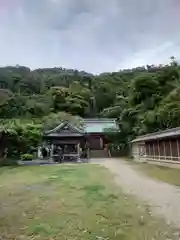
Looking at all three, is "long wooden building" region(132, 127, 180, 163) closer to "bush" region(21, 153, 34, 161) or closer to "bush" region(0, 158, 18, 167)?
"bush" region(21, 153, 34, 161)

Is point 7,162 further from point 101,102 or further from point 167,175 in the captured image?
point 101,102

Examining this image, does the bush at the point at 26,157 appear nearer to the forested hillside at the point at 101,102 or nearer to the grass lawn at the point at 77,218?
the forested hillside at the point at 101,102

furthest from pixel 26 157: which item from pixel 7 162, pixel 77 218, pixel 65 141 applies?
pixel 77 218

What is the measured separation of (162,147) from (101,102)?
125ft

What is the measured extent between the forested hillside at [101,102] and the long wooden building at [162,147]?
11.7 feet

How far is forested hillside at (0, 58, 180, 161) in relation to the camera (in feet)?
99.6

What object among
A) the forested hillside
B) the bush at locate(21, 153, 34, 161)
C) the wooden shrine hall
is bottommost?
the bush at locate(21, 153, 34, 161)

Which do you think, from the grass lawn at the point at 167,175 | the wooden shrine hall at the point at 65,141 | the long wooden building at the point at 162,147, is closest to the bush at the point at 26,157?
the wooden shrine hall at the point at 65,141

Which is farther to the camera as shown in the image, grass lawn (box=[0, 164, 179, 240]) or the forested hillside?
the forested hillside

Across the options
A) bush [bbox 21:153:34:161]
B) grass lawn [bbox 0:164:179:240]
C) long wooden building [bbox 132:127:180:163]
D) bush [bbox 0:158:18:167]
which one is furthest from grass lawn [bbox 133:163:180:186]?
bush [bbox 21:153:34:161]

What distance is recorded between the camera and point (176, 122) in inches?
1217

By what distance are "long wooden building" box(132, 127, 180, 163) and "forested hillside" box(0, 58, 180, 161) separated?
3.56 metres

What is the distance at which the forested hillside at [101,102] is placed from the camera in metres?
30.3

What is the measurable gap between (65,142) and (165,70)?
583 inches
